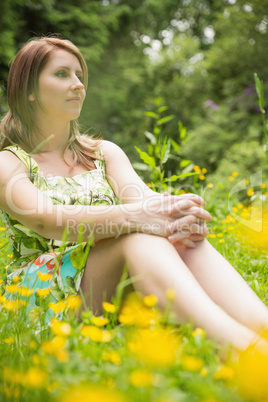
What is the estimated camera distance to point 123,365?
0.83 meters

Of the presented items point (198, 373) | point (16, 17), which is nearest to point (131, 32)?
point (16, 17)

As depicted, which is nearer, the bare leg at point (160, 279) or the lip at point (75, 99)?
the bare leg at point (160, 279)

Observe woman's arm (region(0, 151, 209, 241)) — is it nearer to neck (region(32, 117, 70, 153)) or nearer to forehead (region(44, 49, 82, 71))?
neck (region(32, 117, 70, 153))

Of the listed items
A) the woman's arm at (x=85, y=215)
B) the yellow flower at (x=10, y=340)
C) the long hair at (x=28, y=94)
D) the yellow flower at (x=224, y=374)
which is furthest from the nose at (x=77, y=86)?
the yellow flower at (x=224, y=374)

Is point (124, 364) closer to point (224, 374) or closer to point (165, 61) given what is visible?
point (224, 374)

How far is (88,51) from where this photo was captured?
9.43m

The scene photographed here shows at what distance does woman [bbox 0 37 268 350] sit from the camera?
1.09 metres

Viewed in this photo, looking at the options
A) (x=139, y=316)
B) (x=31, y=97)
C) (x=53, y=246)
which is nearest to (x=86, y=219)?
(x=53, y=246)

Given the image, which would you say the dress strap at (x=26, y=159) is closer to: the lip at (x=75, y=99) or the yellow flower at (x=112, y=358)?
the lip at (x=75, y=99)

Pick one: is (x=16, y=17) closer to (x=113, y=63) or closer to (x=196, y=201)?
(x=113, y=63)

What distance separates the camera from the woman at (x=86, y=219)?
109 cm

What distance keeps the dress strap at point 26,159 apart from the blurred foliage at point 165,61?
3.69 meters

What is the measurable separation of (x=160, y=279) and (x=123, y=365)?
0.95ft

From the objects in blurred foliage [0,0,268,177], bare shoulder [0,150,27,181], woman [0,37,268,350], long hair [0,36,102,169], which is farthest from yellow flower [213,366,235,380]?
blurred foliage [0,0,268,177]
